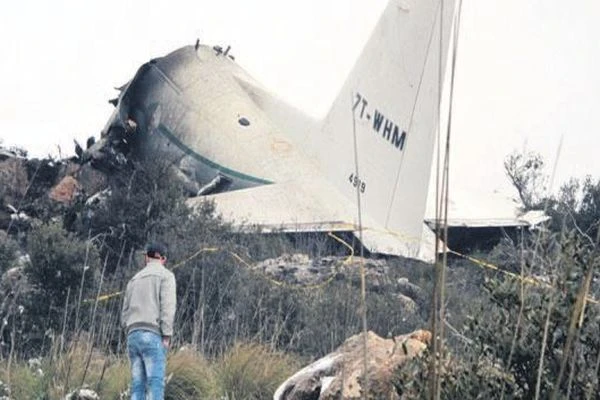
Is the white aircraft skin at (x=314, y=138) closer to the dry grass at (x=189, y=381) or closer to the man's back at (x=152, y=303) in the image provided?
the dry grass at (x=189, y=381)

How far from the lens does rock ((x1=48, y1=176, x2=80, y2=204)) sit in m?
30.1

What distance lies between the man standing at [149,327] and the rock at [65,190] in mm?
19613

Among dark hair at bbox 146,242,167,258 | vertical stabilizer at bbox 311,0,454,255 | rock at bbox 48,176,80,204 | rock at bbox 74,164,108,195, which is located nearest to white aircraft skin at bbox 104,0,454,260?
vertical stabilizer at bbox 311,0,454,255

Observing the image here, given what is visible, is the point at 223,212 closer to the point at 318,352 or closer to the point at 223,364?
the point at 318,352

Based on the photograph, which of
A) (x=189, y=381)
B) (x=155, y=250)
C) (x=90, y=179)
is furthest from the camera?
(x=90, y=179)

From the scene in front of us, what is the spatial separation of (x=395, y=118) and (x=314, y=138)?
8.32 ft

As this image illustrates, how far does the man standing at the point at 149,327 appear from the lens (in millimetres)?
10227

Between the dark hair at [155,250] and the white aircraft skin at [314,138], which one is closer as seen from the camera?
the dark hair at [155,250]

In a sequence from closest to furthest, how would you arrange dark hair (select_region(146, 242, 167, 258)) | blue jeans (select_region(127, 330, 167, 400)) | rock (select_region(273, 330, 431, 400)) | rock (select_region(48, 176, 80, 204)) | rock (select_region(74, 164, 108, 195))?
rock (select_region(273, 330, 431, 400)), blue jeans (select_region(127, 330, 167, 400)), dark hair (select_region(146, 242, 167, 258)), rock (select_region(48, 176, 80, 204)), rock (select_region(74, 164, 108, 195))

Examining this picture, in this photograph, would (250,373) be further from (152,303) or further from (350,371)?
(350,371)

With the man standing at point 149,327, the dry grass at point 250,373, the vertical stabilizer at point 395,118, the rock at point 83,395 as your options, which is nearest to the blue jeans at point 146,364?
the man standing at point 149,327

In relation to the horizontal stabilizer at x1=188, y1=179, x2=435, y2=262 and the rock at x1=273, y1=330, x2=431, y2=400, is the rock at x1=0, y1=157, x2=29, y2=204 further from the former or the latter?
the rock at x1=273, y1=330, x2=431, y2=400

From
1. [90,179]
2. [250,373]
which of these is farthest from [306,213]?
[250,373]

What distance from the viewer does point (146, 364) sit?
1023cm
